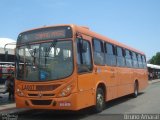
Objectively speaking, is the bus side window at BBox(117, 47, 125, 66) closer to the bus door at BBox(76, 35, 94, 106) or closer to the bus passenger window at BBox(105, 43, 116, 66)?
the bus passenger window at BBox(105, 43, 116, 66)

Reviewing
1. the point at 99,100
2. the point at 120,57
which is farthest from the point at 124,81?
the point at 99,100

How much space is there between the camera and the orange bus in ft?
37.3

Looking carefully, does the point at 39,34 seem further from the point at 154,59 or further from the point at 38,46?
the point at 154,59

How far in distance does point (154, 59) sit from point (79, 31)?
15802cm

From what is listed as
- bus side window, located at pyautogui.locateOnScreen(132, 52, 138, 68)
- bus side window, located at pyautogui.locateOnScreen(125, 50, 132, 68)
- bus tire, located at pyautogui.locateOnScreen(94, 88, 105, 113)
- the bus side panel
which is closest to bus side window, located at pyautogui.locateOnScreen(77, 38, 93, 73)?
bus tire, located at pyautogui.locateOnScreen(94, 88, 105, 113)

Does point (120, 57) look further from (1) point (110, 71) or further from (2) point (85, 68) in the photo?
(2) point (85, 68)

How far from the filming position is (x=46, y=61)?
11.7 m

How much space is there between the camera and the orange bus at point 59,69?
11383 millimetres

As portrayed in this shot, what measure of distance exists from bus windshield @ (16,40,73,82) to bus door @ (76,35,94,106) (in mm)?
428

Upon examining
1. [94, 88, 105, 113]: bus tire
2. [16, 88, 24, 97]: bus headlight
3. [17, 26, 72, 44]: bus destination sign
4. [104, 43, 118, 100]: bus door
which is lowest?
[94, 88, 105, 113]: bus tire

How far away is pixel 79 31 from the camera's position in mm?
12219

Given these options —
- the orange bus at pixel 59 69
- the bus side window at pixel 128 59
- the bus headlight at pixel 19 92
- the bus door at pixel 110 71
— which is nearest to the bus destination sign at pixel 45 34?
the orange bus at pixel 59 69

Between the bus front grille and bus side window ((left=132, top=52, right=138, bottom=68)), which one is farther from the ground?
bus side window ((left=132, top=52, right=138, bottom=68))

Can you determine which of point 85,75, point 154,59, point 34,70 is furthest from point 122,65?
point 154,59
